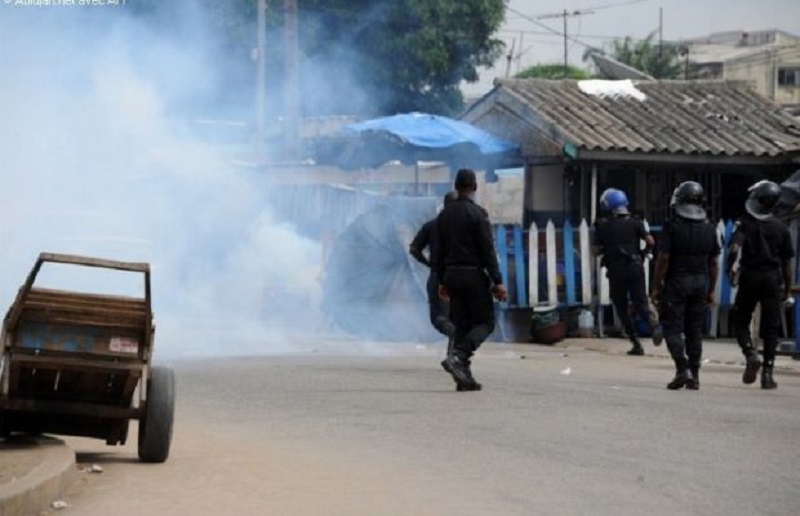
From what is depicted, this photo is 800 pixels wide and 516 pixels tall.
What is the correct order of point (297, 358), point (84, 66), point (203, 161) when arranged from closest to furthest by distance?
point (297, 358) → point (84, 66) → point (203, 161)

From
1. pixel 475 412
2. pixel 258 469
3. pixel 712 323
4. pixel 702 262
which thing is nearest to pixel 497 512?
pixel 258 469

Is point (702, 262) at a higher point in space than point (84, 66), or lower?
lower

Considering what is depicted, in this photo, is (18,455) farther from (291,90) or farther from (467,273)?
(291,90)

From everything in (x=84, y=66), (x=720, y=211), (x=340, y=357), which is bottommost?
(x=340, y=357)

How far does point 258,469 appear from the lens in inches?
397

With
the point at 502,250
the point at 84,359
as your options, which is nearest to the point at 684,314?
the point at 84,359

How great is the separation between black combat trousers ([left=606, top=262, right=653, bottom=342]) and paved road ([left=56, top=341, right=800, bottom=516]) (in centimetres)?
386

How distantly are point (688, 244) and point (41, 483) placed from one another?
838 cm

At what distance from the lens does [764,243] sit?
52.4 feet

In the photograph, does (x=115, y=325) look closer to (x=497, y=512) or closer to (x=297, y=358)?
(x=497, y=512)

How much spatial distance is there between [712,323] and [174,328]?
7.65 metres

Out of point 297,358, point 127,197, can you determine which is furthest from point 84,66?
point 297,358

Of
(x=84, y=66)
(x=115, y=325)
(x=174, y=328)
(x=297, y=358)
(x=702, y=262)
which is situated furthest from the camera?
(x=174, y=328)

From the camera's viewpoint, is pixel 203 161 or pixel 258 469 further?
pixel 203 161
